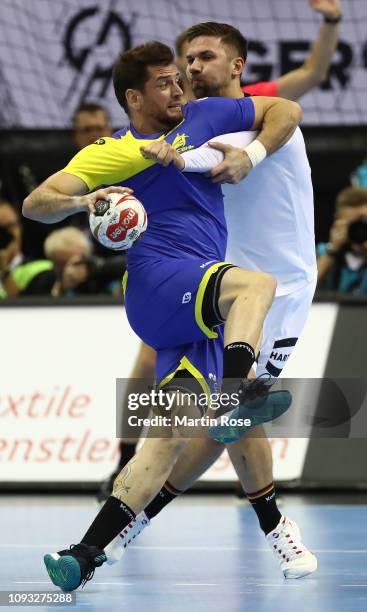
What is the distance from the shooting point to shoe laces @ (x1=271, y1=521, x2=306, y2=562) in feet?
18.4

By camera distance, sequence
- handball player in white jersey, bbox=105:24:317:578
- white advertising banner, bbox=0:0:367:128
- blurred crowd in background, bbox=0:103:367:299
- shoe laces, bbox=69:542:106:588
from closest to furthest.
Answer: shoe laces, bbox=69:542:106:588 → handball player in white jersey, bbox=105:24:317:578 → blurred crowd in background, bbox=0:103:367:299 → white advertising banner, bbox=0:0:367:128

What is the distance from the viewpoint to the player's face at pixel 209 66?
235 inches

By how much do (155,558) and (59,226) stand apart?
740 centimetres

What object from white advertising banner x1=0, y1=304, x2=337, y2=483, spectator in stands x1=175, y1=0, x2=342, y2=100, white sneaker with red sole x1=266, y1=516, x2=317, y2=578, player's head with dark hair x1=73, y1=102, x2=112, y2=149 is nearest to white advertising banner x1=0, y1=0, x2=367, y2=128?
player's head with dark hair x1=73, y1=102, x2=112, y2=149

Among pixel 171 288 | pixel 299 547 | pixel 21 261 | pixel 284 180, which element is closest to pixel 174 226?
pixel 171 288

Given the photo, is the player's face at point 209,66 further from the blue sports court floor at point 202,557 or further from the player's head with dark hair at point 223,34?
the blue sports court floor at point 202,557

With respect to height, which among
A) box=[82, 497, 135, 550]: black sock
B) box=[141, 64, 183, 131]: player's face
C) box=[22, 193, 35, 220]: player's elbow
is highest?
box=[141, 64, 183, 131]: player's face

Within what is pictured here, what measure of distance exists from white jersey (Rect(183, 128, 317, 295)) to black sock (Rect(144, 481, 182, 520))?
3.64ft

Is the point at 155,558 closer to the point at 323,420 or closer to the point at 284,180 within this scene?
the point at 284,180

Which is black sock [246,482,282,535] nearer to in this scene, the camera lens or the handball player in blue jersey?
the handball player in blue jersey

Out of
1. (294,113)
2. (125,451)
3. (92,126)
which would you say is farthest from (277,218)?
(92,126)

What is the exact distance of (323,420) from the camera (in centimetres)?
862

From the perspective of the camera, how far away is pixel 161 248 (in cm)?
537

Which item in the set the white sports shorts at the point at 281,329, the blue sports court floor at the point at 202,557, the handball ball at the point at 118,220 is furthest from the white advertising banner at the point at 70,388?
the handball ball at the point at 118,220
